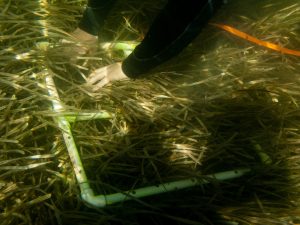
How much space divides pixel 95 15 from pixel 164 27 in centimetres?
46

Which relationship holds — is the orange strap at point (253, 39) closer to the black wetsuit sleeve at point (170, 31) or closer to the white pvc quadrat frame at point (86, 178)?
the black wetsuit sleeve at point (170, 31)

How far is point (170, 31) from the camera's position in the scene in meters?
1.35

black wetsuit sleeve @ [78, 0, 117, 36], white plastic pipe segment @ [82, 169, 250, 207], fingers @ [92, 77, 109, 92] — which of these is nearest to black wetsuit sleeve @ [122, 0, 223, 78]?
fingers @ [92, 77, 109, 92]

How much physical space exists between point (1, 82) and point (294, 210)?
4.87 ft

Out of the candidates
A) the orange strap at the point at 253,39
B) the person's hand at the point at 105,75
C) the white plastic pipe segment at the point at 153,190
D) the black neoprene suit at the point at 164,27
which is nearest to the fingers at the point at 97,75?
the person's hand at the point at 105,75

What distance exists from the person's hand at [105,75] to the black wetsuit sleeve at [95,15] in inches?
8.3

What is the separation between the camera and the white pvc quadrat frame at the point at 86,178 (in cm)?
131

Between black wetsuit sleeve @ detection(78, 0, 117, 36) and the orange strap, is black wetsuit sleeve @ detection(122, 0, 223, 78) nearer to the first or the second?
black wetsuit sleeve @ detection(78, 0, 117, 36)

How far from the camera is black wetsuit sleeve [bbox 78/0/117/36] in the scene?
1585 mm

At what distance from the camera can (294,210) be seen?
4.95ft

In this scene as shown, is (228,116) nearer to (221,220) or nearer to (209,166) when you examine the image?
(209,166)

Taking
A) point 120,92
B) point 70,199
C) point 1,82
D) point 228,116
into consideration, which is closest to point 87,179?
point 70,199

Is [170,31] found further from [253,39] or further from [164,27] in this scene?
[253,39]

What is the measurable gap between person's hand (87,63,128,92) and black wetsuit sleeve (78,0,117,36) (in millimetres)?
210
